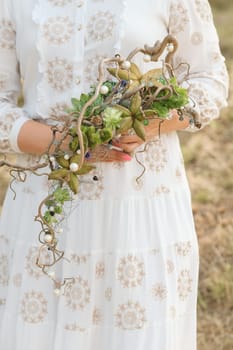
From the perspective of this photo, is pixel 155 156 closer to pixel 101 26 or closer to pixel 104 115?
pixel 101 26

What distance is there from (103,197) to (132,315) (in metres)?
0.28

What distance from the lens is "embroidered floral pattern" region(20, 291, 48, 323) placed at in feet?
6.95

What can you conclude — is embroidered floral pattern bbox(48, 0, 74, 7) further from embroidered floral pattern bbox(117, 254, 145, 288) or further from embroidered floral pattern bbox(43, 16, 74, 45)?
embroidered floral pattern bbox(117, 254, 145, 288)

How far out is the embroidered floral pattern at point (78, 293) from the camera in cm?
209

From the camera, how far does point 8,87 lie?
218 cm

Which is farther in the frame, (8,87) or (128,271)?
(8,87)

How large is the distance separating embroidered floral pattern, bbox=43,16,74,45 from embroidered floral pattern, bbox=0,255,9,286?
54 cm

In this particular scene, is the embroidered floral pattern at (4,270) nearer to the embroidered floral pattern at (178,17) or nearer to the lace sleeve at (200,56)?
the lace sleeve at (200,56)

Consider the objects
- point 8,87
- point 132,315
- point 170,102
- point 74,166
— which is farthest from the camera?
point 8,87

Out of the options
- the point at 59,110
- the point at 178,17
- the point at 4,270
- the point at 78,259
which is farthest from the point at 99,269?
the point at 178,17

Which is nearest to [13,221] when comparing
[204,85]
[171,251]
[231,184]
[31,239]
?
[31,239]

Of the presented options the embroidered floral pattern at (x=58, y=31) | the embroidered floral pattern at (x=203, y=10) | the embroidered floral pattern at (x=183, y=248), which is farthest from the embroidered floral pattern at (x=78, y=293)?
the embroidered floral pattern at (x=203, y=10)

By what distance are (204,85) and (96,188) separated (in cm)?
34

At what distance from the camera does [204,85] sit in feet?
6.86
